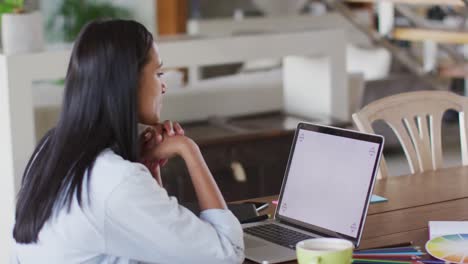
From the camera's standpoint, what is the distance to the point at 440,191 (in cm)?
260

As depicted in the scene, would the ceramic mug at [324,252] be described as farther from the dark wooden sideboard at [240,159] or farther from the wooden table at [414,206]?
the dark wooden sideboard at [240,159]

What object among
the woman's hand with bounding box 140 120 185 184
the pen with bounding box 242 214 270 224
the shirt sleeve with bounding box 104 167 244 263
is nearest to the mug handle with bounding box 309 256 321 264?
the shirt sleeve with bounding box 104 167 244 263

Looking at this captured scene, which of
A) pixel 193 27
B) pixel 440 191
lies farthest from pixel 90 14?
pixel 440 191

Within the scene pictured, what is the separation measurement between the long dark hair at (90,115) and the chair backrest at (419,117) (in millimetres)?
1277

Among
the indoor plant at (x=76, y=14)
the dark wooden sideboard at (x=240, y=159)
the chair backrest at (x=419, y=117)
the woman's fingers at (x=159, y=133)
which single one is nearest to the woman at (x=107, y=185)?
the woman's fingers at (x=159, y=133)

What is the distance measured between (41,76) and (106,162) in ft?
6.83

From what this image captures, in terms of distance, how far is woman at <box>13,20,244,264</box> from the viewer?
5.82 ft

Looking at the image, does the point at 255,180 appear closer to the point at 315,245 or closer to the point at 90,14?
the point at 315,245

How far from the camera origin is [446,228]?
215 centimetres

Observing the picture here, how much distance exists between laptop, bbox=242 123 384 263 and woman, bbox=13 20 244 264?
0.86 feet

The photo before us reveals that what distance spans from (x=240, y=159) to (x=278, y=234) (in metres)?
2.13

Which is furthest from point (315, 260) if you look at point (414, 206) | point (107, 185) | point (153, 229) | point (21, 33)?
point (21, 33)

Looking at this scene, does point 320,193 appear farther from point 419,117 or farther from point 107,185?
point 419,117

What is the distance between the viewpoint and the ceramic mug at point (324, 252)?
1696mm
